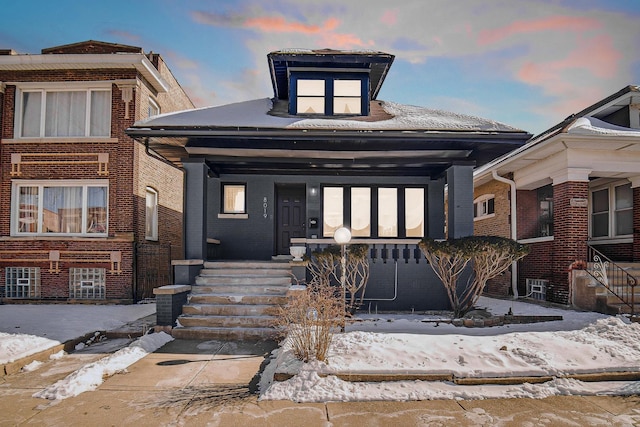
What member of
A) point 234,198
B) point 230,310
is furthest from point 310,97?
point 230,310

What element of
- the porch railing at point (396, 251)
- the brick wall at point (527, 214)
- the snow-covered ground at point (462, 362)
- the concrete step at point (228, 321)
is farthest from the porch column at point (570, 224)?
the concrete step at point (228, 321)

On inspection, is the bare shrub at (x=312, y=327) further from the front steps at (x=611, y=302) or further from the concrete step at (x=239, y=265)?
the front steps at (x=611, y=302)

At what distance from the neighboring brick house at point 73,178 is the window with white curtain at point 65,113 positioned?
0.11ft

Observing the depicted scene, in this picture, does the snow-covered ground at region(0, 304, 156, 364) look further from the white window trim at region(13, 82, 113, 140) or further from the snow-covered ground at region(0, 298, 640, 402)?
the white window trim at region(13, 82, 113, 140)

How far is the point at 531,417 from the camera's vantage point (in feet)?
13.6

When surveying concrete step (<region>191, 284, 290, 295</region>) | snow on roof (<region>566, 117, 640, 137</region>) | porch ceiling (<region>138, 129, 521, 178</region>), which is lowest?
concrete step (<region>191, 284, 290, 295</region>)

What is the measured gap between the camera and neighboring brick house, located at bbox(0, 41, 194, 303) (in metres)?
12.0

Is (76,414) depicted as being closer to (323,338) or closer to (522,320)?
(323,338)

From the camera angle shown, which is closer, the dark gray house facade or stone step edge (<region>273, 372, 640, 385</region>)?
stone step edge (<region>273, 372, 640, 385</region>)

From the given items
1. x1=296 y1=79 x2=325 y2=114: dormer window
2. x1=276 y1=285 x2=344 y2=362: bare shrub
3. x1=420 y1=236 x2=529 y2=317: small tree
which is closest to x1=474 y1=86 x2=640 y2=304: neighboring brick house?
x1=420 y1=236 x2=529 y2=317: small tree

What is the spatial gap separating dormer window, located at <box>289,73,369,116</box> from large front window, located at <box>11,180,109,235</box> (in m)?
6.83

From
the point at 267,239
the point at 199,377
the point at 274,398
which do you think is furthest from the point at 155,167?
the point at 274,398

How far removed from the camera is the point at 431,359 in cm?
546

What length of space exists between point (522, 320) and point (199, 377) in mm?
6448
